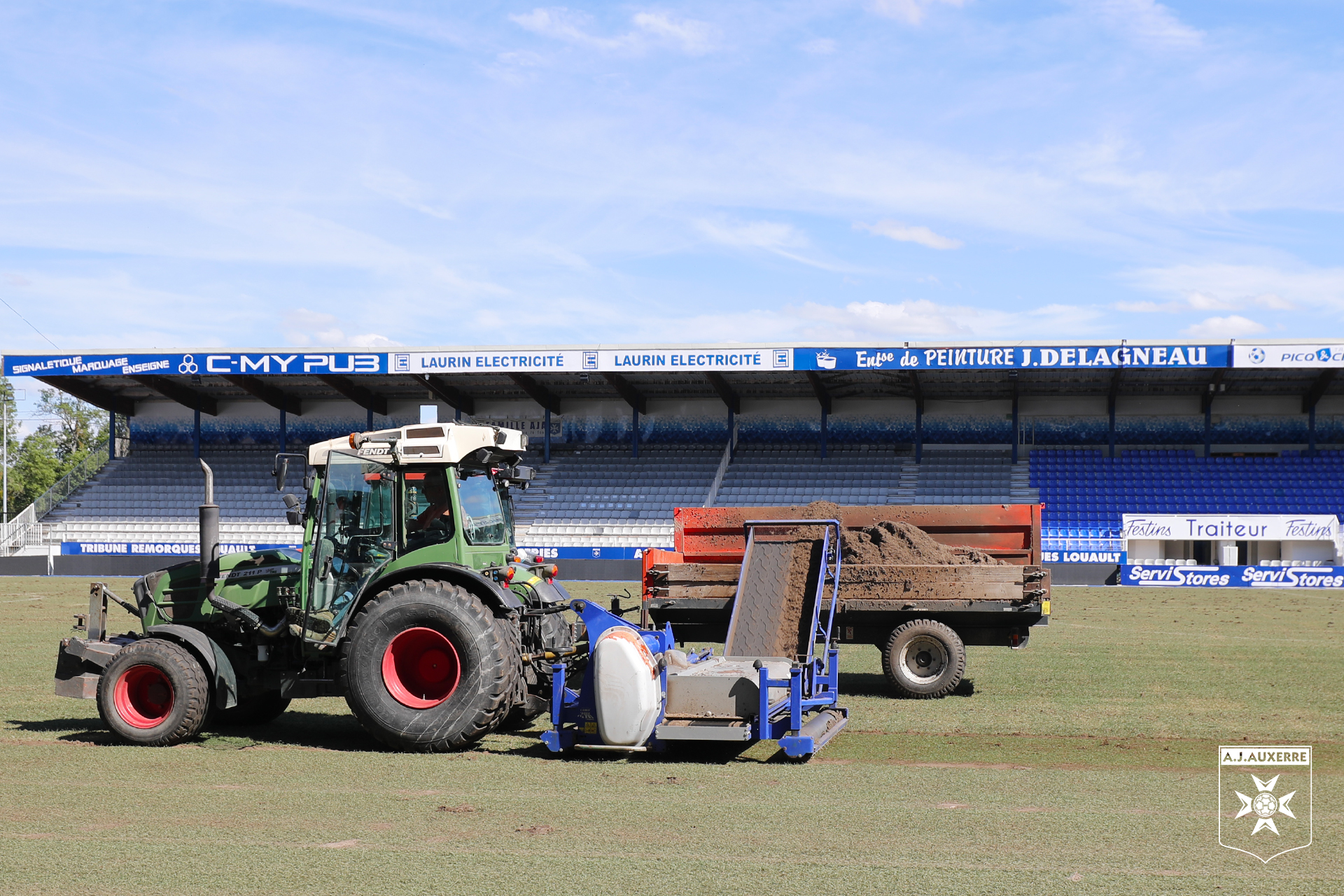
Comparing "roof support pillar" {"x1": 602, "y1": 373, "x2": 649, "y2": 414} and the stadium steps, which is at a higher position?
"roof support pillar" {"x1": 602, "y1": 373, "x2": 649, "y2": 414}

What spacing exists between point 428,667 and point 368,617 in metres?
0.56

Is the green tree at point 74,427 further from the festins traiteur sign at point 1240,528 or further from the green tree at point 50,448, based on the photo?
the festins traiteur sign at point 1240,528

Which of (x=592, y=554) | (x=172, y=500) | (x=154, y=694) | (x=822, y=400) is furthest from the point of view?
(x=172, y=500)

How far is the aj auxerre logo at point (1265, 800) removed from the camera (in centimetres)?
562

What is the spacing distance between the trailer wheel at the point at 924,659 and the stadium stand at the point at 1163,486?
19.9m

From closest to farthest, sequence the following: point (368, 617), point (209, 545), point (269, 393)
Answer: point (368, 617) → point (209, 545) → point (269, 393)

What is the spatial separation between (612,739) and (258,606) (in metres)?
2.95

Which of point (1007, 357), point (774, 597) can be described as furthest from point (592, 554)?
point (774, 597)

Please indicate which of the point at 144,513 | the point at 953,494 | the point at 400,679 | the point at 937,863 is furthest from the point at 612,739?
the point at 144,513

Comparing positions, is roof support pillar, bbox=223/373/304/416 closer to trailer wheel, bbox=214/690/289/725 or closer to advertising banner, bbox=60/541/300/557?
advertising banner, bbox=60/541/300/557

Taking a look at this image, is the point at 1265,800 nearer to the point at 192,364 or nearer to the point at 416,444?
the point at 416,444

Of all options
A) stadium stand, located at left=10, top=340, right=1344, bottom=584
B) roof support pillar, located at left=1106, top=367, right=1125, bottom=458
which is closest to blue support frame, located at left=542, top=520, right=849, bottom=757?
stadium stand, located at left=10, top=340, right=1344, bottom=584

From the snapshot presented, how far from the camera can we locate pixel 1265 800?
6379 mm

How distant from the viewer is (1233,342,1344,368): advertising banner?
29016mm
